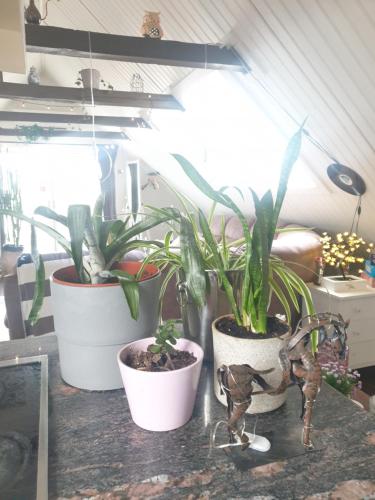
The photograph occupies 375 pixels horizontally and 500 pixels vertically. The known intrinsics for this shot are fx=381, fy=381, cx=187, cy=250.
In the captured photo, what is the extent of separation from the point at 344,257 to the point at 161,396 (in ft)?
7.98

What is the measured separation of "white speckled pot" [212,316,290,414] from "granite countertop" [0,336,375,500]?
0.08 feet

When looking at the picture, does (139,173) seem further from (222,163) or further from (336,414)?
(336,414)

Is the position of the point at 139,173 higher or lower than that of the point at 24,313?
higher

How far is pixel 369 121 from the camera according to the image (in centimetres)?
205

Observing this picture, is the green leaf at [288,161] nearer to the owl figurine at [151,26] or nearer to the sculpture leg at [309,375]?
the sculpture leg at [309,375]

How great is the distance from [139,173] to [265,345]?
6092 millimetres

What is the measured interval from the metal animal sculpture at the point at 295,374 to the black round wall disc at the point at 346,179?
2.25 metres

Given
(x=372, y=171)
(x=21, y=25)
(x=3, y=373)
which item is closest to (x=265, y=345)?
(x=3, y=373)

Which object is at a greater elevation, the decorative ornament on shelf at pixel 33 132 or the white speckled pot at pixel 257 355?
the decorative ornament on shelf at pixel 33 132

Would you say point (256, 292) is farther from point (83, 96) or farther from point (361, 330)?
point (83, 96)

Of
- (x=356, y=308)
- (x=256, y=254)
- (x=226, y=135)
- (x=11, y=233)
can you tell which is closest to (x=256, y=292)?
(x=256, y=254)

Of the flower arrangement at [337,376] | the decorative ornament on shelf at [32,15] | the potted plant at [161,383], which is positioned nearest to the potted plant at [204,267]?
the potted plant at [161,383]

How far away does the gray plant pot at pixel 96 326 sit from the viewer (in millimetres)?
680

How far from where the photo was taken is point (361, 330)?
2539 mm
